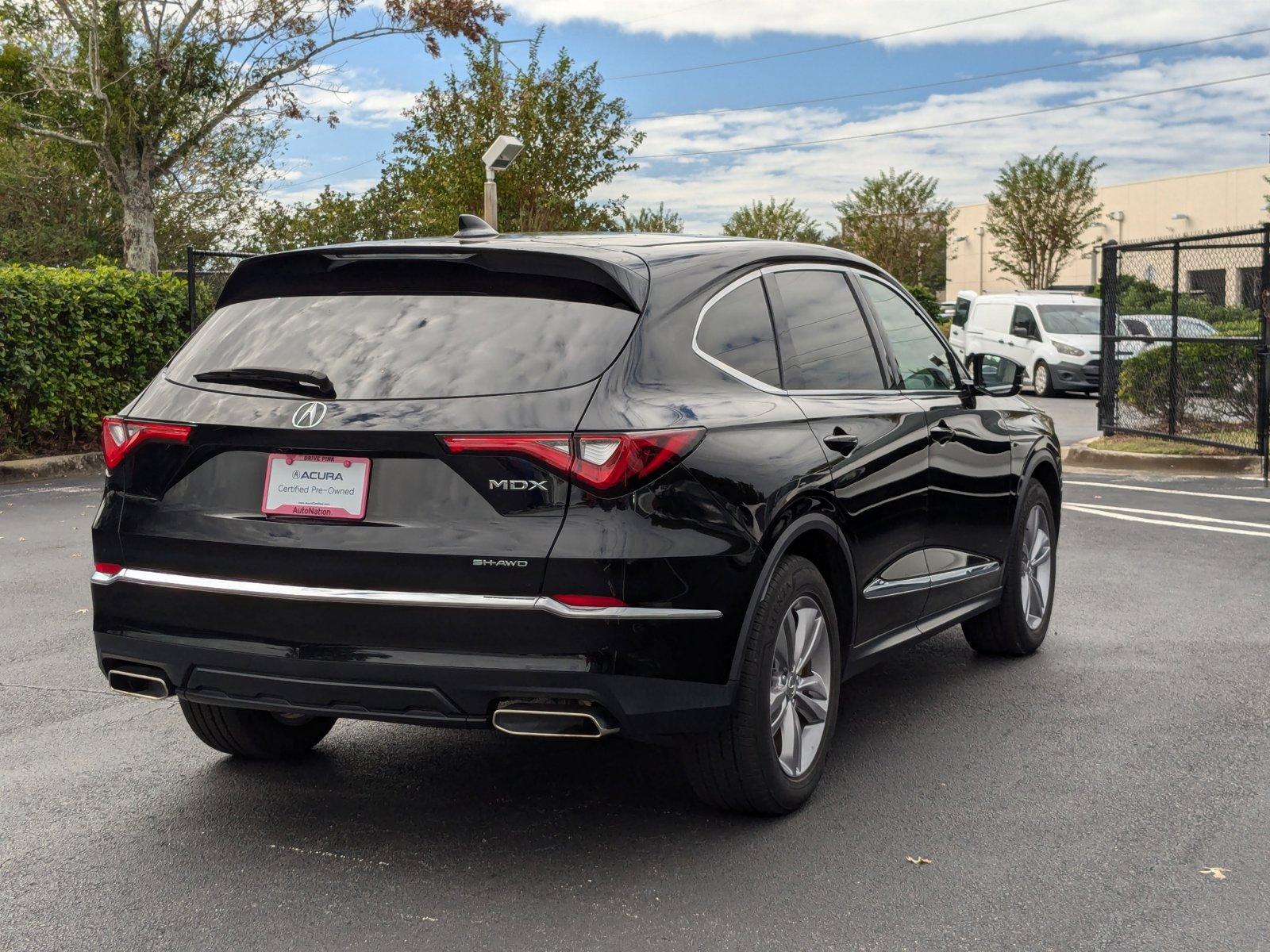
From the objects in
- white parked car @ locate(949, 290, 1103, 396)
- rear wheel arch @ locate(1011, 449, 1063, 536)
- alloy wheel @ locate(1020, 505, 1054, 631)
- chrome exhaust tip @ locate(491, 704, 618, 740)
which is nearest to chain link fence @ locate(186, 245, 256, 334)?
rear wheel arch @ locate(1011, 449, 1063, 536)

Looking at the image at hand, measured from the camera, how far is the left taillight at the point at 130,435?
403 cm

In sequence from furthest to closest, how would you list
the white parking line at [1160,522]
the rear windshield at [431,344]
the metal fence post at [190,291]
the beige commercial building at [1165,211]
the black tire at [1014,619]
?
1. the beige commercial building at [1165,211]
2. the metal fence post at [190,291]
3. the white parking line at [1160,522]
4. the black tire at [1014,619]
5. the rear windshield at [431,344]

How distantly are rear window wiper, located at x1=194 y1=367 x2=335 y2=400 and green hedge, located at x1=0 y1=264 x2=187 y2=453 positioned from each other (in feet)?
36.7

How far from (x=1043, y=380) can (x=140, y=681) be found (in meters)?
26.2

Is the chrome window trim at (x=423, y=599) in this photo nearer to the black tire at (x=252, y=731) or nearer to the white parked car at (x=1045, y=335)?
the black tire at (x=252, y=731)

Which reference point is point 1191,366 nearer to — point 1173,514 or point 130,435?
point 1173,514

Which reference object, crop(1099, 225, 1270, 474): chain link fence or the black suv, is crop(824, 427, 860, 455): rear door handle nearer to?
the black suv

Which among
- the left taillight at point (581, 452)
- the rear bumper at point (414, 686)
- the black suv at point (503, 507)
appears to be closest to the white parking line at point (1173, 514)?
the black suv at point (503, 507)

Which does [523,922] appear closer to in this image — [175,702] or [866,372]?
[866,372]

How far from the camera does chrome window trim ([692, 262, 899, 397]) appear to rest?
4207 mm

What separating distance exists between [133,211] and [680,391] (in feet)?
72.9

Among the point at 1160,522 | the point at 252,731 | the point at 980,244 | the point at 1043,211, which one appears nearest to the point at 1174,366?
the point at 1160,522

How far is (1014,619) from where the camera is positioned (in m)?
6.39

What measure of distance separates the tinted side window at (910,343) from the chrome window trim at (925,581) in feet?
2.39
